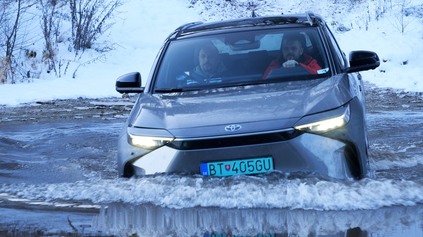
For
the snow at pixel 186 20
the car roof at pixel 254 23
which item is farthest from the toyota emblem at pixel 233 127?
the snow at pixel 186 20

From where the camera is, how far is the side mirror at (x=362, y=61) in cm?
662

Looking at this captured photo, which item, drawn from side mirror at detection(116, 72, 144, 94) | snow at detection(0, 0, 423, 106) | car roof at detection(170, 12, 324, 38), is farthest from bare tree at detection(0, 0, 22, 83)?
side mirror at detection(116, 72, 144, 94)

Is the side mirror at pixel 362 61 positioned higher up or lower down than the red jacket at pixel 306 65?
lower down

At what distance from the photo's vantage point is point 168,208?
17.3ft

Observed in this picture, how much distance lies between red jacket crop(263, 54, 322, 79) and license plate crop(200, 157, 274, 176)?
57.6 inches

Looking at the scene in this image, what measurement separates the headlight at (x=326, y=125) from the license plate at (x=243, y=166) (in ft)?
0.99

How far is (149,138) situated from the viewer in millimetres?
5523

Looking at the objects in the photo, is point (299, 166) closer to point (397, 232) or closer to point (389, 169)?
point (397, 232)

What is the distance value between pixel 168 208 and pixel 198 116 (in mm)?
685

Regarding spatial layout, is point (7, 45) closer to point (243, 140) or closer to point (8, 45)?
point (8, 45)

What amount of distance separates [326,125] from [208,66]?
1.76 meters

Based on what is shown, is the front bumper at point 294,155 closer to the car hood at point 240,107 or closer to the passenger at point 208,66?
the car hood at point 240,107

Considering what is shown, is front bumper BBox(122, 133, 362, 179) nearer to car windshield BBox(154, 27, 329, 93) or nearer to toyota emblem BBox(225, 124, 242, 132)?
toyota emblem BBox(225, 124, 242, 132)

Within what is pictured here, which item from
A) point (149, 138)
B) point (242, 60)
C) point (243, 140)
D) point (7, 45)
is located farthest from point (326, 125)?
point (7, 45)
